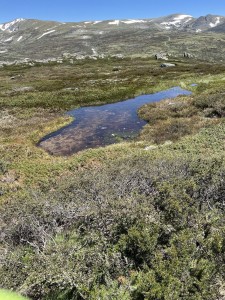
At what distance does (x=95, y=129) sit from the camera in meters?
33.6

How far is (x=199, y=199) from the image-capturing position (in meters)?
10.2

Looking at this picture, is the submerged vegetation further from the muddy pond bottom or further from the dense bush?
the muddy pond bottom

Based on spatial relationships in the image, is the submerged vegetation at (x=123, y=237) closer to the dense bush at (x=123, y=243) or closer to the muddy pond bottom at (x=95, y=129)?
the dense bush at (x=123, y=243)

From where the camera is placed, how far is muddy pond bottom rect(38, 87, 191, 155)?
94.3 ft

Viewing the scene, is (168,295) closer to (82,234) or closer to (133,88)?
(82,234)

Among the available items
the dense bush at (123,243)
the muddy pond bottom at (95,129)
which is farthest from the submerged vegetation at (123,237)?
the muddy pond bottom at (95,129)

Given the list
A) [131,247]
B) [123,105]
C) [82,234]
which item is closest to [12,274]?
[82,234]

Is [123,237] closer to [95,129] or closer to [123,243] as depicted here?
[123,243]

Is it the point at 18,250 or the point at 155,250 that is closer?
the point at 155,250

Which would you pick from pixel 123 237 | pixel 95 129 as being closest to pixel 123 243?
pixel 123 237

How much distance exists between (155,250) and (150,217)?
1.02 meters

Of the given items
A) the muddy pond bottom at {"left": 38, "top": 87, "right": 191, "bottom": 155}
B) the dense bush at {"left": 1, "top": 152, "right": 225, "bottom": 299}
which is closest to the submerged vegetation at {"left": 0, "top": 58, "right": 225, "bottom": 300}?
the dense bush at {"left": 1, "top": 152, "right": 225, "bottom": 299}

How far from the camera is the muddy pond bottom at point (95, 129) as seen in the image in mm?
28734

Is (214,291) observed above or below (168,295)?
below
